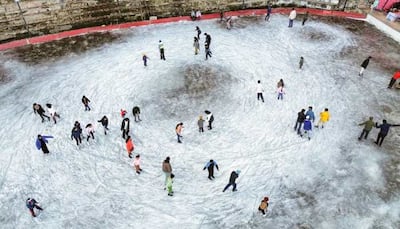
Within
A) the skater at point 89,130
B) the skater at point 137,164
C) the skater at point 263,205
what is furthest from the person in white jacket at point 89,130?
the skater at point 263,205

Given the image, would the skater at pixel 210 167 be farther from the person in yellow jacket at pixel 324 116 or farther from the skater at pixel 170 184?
the person in yellow jacket at pixel 324 116

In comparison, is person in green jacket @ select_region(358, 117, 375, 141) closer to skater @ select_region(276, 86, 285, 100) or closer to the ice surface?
the ice surface

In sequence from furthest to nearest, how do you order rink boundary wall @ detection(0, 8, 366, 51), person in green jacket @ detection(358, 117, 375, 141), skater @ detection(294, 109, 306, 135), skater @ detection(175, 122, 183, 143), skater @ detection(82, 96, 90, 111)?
rink boundary wall @ detection(0, 8, 366, 51) → skater @ detection(82, 96, 90, 111) → skater @ detection(294, 109, 306, 135) → skater @ detection(175, 122, 183, 143) → person in green jacket @ detection(358, 117, 375, 141)

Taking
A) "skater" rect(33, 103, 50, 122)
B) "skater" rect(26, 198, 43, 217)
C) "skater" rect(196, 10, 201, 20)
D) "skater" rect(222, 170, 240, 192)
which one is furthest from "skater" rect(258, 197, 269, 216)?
"skater" rect(196, 10, 201, 20)

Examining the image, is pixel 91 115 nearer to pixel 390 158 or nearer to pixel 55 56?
pixel 55 56

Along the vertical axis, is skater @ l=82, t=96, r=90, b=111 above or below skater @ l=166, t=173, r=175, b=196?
above

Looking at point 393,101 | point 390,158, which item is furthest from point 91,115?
point 393,101
